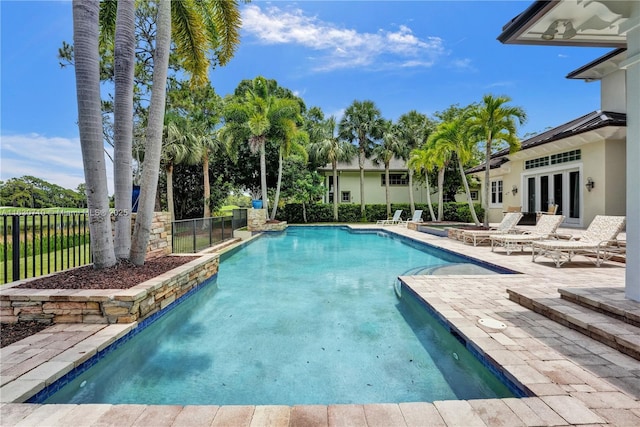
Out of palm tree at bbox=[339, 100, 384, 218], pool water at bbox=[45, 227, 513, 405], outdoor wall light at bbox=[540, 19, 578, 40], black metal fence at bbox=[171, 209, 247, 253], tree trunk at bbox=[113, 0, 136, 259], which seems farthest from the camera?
palm tree at bbox=[339, 100, 384, 218]

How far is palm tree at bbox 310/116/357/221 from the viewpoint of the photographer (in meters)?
25.4

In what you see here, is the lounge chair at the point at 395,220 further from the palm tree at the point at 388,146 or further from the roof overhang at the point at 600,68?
the roof overhang at the point at 600,68

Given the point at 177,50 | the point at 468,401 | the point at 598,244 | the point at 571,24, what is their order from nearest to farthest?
1. the point at 468,401
2. the point at 571,24
3. the point at 598,244
4. the point at 177,50

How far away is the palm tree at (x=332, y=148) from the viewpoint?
25.4 m

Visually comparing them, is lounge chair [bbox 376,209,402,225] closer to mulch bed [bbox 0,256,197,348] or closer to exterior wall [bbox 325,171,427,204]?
exterior wall [bbox 325,171,427,204]

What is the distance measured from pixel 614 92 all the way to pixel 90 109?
764 inches

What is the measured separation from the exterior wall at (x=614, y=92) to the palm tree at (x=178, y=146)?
21.3m

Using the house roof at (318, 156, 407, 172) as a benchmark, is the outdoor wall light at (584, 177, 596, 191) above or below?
below

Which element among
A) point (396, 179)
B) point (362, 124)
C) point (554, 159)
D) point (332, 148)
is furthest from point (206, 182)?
point (554, 159)

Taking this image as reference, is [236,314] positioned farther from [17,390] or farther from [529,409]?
[529,409]

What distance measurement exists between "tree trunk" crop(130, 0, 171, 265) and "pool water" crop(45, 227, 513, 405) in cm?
149

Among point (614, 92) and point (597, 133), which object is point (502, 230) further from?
point (614, 92)

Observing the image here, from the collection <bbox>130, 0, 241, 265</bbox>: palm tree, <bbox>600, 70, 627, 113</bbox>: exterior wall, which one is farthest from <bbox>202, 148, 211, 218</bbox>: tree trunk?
<bbox>600, 70, 627, 113</bbox>: exterior wall

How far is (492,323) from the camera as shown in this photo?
3943mm
